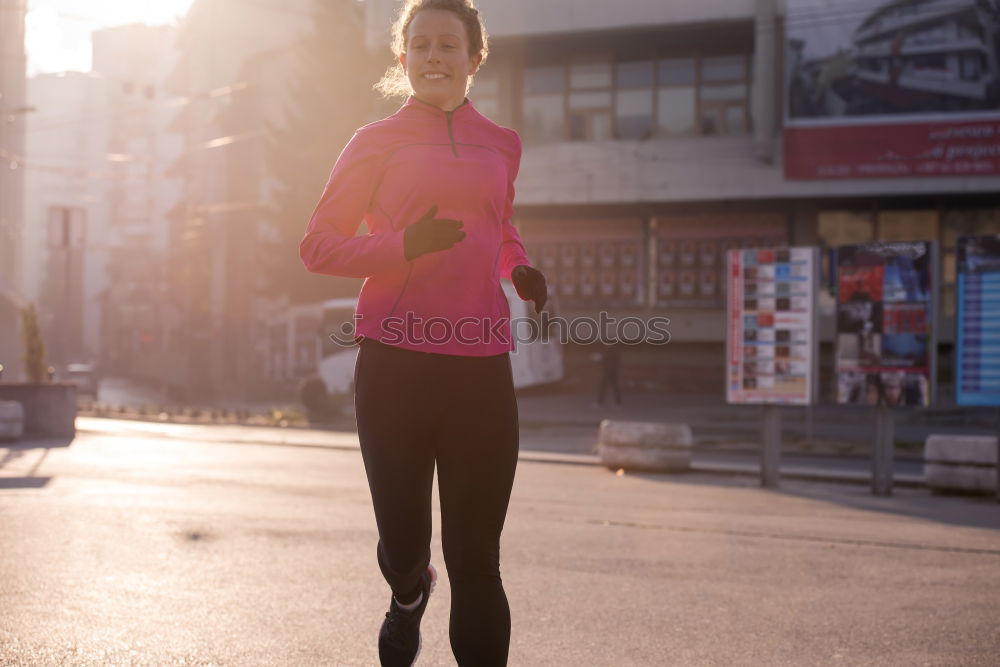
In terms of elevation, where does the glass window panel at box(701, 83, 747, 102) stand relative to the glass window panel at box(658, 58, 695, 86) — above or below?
below

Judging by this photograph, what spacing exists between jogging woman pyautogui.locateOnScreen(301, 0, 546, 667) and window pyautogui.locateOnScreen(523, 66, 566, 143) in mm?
33668

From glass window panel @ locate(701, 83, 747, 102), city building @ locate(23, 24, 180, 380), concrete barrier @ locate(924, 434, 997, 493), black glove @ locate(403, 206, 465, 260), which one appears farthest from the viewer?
city building @ locate(23, 24, 180, 380)

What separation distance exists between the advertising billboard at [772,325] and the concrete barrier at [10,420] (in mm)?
9846

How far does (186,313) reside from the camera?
57750mm

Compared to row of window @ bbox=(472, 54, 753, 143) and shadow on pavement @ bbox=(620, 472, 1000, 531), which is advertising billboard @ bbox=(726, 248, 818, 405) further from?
row of window @ bbox=(472, 54, 753, 143)

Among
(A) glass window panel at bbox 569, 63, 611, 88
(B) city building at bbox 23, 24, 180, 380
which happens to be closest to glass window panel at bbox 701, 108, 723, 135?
(A) glass window panel at bbox 569, 63, 611, 88

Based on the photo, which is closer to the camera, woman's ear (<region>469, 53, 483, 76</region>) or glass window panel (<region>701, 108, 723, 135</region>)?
woman's ear (<region>469, 53, 483, 76</region>)

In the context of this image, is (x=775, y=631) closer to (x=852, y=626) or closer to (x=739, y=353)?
(x=852, y=626)

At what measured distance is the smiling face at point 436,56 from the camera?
321cm

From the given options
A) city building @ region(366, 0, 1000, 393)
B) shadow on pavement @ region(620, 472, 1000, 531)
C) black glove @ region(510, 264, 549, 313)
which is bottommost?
shadow on pavement @ region(620, 472, 1000, 531)

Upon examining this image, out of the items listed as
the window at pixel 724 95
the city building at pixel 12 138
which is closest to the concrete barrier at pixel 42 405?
the city building at pixel 12 138

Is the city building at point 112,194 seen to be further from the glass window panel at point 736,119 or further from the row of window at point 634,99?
the glass window panel at point 736,119

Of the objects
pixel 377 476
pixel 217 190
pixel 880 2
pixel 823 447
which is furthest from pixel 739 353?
pixel 217 190

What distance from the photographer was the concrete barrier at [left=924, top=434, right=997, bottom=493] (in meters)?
11.4
